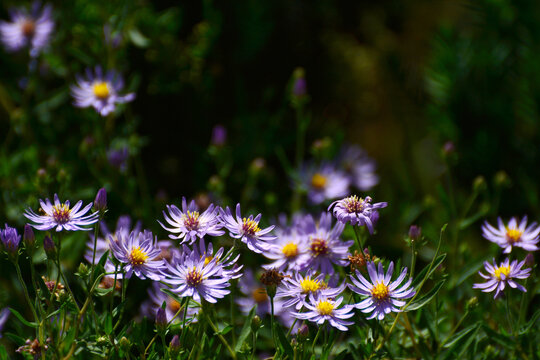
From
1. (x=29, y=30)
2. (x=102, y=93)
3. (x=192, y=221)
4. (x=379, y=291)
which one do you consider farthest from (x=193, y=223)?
(x=29, y=30)

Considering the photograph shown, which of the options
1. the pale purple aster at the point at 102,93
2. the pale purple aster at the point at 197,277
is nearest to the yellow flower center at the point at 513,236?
the pale purple aster at the point at 197,277

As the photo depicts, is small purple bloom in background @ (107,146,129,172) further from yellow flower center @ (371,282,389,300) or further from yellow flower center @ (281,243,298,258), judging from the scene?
yellow flower center @ (371,282,389,300)

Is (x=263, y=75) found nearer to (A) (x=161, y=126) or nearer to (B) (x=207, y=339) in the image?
(A) (x=161, y=126)

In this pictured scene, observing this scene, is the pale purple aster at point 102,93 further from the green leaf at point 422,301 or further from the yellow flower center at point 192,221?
the green leaf at point 422,301

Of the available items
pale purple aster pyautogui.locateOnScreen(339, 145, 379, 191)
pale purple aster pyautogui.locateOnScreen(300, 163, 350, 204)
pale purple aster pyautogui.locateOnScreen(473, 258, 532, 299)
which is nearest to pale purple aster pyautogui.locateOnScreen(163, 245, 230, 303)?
pale purple aster pyautogui.locateOnScreen(473, 258, 532, 299)

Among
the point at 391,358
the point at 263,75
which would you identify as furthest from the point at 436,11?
the point at 391,358
